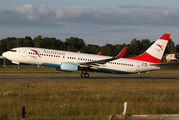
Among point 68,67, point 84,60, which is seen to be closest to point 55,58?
point 68,67

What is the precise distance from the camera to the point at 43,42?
106 meters

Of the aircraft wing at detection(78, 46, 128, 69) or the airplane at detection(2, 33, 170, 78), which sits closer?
the aircraft wing at detection(78, 46, 128, 69)

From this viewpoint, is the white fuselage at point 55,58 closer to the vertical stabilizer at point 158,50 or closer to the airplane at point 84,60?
the airplane at point 84,60

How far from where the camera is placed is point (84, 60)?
34.0 meters

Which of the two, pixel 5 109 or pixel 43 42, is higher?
pixel 43 42

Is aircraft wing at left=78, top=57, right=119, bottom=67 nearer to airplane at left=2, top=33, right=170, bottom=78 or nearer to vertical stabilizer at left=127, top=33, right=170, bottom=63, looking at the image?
airplane at left=2, top=33, right=170, bottom=78

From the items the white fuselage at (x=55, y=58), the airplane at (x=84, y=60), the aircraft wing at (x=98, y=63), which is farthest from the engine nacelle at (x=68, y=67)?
the aircraft wing at (x=98, y=63)

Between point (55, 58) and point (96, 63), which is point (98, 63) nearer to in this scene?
point (96, 63)

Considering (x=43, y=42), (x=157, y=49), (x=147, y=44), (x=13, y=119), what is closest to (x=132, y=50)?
(x=147, y=44)

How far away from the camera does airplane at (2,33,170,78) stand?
107 feet

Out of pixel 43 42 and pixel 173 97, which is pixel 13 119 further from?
pixel 43 42

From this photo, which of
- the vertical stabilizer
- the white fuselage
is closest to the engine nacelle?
the white fuselage

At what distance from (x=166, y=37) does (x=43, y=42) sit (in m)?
77.4

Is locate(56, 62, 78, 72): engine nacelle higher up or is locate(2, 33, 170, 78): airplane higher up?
locate(2, 33, 170, 78): airplane
